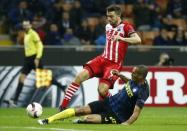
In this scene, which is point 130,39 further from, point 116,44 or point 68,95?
point 68,95

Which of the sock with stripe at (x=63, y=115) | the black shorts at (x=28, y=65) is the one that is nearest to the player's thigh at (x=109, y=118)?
the sock with stripe at (x=63, y=115)

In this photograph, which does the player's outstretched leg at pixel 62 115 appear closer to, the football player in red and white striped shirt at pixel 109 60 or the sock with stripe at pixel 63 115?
the sock with stripe at pixel 63 115

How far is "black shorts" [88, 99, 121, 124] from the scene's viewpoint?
44.8ft

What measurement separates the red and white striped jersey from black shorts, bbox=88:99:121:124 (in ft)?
5.40

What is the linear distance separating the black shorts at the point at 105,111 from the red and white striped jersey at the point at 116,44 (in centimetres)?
165

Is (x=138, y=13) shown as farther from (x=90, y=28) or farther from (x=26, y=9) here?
(x=26, y=9)

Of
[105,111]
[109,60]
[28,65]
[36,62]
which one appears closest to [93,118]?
[105,111]

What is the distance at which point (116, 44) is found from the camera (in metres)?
15.3

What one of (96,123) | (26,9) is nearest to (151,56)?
(26,9)

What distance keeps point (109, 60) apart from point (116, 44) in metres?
0.36

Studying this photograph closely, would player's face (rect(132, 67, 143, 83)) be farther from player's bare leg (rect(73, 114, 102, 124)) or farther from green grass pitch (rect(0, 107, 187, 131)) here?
player's bare leg (rect(73, 114, 102, 124))

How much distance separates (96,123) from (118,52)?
6.61ft

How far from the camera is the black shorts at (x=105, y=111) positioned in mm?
13648

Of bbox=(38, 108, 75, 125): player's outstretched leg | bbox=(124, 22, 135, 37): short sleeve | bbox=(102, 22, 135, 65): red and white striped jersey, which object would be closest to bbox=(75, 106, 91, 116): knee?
bbox=(38, 108, 75, 125): player's outstretched leg
